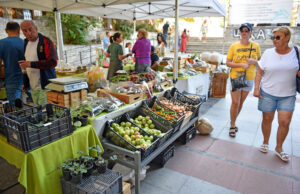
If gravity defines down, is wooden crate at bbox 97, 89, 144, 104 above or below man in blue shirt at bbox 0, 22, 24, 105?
below

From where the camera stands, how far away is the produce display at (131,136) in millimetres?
2406

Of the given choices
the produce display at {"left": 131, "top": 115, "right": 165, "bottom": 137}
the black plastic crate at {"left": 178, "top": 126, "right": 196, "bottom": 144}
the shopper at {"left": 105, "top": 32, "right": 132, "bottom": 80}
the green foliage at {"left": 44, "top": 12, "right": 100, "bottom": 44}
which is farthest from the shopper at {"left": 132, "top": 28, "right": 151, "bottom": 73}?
the green foliage at {"left": 44, "top": 12, "right": 100, "bottom": 44}

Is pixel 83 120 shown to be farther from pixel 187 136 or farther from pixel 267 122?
pixel 267 122

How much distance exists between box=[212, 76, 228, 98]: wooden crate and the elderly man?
475cm

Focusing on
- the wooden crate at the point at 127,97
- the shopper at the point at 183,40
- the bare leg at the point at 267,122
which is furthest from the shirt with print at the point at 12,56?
the shopper at the point at 183,40

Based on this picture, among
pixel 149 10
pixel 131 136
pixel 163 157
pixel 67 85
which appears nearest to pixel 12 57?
pixel 67 85

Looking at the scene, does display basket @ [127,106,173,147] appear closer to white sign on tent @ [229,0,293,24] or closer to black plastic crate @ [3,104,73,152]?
black plastic crate @ [3,104,73,152]

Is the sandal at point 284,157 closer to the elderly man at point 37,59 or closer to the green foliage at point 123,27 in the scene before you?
the elderly man at point 37,59

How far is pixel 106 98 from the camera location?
2.84 m

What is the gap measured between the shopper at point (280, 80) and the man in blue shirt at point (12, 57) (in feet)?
11.3

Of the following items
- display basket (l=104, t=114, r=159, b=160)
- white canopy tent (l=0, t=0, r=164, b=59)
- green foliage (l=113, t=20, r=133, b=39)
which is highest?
green foliage (l=113, t=20, r=133, b=39)

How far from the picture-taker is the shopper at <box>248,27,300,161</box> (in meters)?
2.75

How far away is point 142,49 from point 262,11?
582 centimetres

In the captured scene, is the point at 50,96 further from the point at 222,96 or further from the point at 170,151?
the point at 222,96
